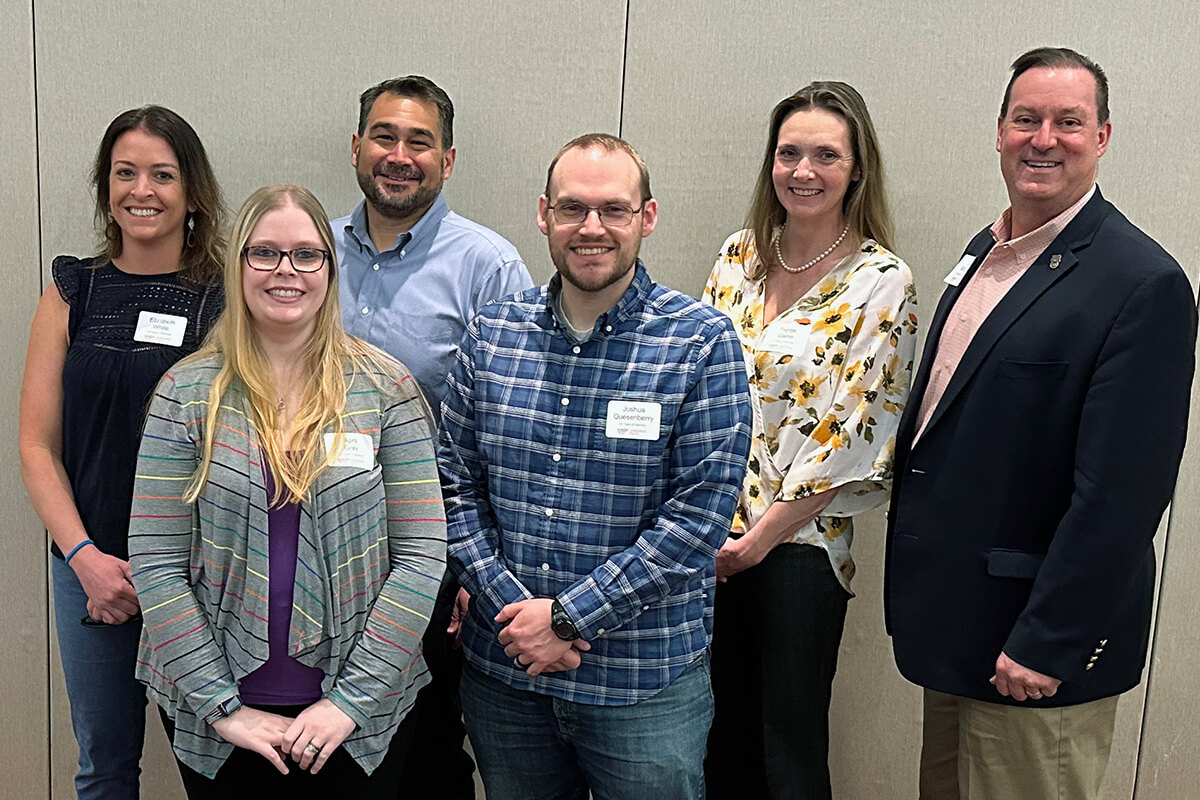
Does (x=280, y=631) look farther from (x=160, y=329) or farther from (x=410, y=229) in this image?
(x=410, y=229)

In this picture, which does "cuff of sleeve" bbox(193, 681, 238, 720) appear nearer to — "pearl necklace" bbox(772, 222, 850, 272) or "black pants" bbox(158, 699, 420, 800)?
"black pants" bbox(158, 699, 420, 800)

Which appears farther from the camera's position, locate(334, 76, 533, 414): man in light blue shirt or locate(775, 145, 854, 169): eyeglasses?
locate(334, 76, 533, 414): man in light blue shirt

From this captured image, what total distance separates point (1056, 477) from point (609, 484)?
2.68 feet

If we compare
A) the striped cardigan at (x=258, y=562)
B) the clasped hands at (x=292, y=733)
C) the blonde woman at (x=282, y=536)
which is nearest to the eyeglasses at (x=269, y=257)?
the blonde woman at (x=282, y=536)

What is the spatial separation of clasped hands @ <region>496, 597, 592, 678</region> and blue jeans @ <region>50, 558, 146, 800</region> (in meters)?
0.97

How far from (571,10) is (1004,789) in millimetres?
2086

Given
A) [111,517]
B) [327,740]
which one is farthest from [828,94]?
[111,517]

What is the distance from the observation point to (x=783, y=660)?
2.33m

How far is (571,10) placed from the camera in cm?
276

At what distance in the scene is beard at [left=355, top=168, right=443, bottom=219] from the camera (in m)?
2.50

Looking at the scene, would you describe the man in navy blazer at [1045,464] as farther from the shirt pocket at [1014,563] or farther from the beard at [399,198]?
the beard at [399,198]

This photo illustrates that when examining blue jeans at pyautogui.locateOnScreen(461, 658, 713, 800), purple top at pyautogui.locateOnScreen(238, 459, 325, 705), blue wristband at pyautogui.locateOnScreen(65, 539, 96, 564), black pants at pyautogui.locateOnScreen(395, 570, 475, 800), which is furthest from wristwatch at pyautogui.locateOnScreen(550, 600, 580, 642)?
blue wristband at pyautogui.locateOnScreen(65, 539, 96, 564)

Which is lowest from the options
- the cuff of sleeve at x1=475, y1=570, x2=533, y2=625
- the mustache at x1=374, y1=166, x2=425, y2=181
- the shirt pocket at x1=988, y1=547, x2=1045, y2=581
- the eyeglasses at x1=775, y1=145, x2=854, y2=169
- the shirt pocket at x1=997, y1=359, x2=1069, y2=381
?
the cuff of sleeve at x1=475, y1=570, x2=533, y2=625

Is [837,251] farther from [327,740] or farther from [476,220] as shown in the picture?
[327,740]
